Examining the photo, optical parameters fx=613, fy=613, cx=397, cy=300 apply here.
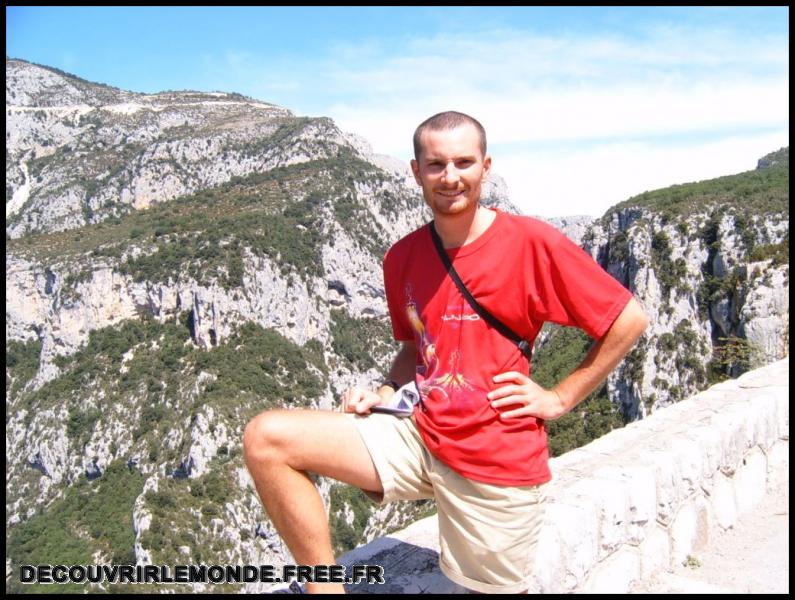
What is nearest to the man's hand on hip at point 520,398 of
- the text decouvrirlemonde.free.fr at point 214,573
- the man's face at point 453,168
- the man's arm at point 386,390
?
the man's arm at point 386,390

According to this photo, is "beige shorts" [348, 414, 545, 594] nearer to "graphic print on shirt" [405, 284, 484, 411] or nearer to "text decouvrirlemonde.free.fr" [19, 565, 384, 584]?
"graphic print on shirt" [405, 284, 484, 411]

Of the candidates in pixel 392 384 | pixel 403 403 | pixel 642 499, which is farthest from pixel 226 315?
pixel 403 403

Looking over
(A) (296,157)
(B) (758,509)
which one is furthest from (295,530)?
(A) (296,157)

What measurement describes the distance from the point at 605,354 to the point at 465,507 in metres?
0.81

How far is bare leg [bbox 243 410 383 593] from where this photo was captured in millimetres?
2227

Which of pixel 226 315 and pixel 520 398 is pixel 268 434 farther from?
pixel 226 315

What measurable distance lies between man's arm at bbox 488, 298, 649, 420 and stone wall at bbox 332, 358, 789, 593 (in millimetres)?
778

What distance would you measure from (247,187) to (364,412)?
3527 inches

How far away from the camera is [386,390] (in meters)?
2.71

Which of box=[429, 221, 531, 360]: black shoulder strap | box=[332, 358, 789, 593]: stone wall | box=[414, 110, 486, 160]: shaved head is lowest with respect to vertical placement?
box=[332, 358, 789, 593]: stone wall

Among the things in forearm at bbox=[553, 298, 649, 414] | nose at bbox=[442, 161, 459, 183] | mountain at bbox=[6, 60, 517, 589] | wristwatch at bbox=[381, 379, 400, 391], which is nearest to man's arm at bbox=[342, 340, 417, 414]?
wristwatch at bbox=[381, 379, 400, 391]

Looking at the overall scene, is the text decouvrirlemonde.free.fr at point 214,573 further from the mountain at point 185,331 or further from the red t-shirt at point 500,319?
the mountain at point 185,331

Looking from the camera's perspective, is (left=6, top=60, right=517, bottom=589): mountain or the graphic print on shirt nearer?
the graphic print on shirt

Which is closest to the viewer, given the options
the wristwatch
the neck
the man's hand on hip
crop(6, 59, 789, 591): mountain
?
the man's hand on hip
